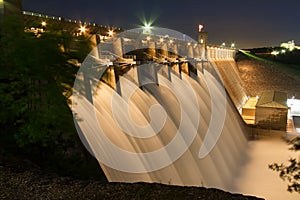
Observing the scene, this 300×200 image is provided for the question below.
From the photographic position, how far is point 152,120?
1380 centimetres

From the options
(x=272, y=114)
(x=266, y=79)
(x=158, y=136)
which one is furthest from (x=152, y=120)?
(x=266, y=79)

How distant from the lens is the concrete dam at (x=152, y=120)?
9.99m

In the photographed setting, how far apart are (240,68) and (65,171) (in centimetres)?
4867

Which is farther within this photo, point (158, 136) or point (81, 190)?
point (158, 136)

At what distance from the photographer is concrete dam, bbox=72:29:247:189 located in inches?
393

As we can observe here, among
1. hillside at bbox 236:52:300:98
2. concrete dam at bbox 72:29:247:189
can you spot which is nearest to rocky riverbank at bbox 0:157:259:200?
concrete dam at bbox 72:29:247:189

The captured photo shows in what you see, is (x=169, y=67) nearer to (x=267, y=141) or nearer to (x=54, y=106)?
(x=267, y=141)

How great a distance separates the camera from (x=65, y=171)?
27.8ft

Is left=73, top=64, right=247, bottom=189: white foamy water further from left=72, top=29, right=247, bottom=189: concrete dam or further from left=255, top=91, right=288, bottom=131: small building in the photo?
left=255, top=91, right=288, bottom=131: small building

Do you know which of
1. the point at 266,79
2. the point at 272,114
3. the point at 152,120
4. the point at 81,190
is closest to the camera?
the point at 81,190

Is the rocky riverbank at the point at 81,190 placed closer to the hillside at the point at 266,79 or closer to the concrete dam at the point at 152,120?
the concrete dam at the point at 152,120

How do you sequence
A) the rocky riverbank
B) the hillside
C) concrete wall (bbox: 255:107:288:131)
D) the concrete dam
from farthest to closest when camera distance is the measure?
1. the hillside
2. concrete wall (bbox: 255:107:288:131)
3. the concrete dam
4. the rocky riverbank

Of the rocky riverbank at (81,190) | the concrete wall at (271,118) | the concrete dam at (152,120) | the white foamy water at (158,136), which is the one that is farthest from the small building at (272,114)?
the rocky riverbank at (81,190)

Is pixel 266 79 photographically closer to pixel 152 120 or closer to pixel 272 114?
pixel 272 114
